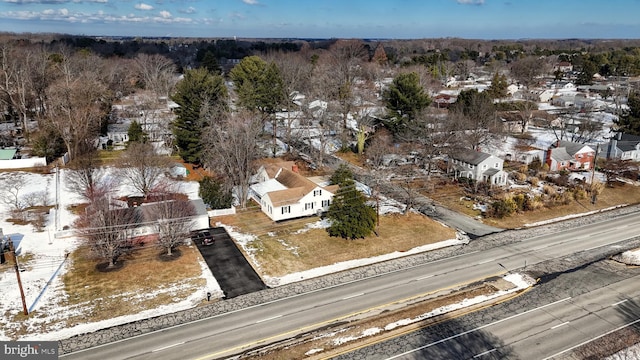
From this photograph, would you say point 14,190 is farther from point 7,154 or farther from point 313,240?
point 313,240

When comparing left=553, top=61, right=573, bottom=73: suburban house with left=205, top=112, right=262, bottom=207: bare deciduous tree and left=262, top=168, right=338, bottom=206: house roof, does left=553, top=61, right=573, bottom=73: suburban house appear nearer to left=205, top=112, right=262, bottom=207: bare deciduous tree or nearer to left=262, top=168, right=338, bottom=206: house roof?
left=262, top=168, right=338, bottom=206: house roof

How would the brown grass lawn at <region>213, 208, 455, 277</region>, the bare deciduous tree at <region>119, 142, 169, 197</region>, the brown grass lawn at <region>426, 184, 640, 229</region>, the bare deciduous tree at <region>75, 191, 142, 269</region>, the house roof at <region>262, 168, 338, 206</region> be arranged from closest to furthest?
the bare deciduous tree at <region>75, 191, 142, 269</region>, the brown grass lawn at <region>213, 208, 455, 277</region>, the house roof at <region>262, 168, 338, 206</region>, the brown grass lawn at <region>426, 184, 640, 229</region>, the bare deciduous tree at <region>119, 142, 169, 197</region>

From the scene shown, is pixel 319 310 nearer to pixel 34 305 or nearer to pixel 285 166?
pixel 34 305

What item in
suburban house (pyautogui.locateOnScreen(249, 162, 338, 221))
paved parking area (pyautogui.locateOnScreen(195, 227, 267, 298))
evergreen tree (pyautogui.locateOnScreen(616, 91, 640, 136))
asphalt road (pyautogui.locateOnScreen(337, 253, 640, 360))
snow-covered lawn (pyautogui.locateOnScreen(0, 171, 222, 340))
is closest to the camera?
asphalt road (pyautogui.locateOnScreen(337, 253, 640, 360))

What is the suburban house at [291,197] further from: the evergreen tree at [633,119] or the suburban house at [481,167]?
the evergreen tree at [633,119]

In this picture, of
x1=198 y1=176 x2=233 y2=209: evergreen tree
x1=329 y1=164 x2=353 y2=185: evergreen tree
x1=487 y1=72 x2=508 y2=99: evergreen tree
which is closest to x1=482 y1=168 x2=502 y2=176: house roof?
x1=329 y1=164 x2=353 y2=185: evergreen tree

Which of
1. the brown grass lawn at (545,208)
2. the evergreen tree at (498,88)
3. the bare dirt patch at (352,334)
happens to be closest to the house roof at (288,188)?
the brown grass lawn at (545,208)

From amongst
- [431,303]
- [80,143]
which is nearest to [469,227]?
[431,303]

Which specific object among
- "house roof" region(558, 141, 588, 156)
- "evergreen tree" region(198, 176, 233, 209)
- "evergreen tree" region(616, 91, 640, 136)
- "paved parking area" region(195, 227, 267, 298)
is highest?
"evergreen tree" region(616, 91, 640, 136)
